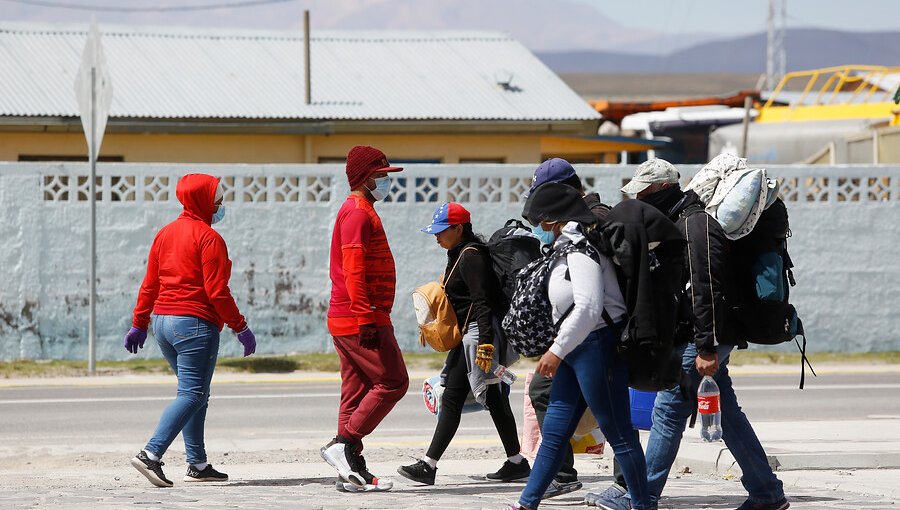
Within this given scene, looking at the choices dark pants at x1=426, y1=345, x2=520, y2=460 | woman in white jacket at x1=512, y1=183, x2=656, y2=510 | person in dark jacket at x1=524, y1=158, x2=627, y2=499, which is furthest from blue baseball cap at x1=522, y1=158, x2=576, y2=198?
dark pants at x1=426, y1=345, x2=520, y2=460

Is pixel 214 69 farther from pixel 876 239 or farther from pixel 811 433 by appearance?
pixel 811 433

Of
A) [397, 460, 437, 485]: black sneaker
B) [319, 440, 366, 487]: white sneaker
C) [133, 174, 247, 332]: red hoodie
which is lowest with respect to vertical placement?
[397, 460, 437, 485]: black sneaker

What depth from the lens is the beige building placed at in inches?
869

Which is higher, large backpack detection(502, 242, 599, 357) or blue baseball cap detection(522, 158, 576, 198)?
blue baseball cap detection(522, 158, 576, 198)

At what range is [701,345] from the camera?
22.5 ft

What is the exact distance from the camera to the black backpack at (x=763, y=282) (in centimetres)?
703

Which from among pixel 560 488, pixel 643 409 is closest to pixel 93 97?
pixel 560 488

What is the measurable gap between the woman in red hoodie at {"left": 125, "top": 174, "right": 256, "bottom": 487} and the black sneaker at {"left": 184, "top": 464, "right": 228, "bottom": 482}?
0.72ft

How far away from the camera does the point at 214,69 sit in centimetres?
2430

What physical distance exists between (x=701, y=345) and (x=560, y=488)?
152cm

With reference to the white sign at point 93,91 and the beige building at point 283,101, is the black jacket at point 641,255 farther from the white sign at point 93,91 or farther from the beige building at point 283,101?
the beige building at point 283,101

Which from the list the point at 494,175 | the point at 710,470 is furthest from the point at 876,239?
the point at 710,470

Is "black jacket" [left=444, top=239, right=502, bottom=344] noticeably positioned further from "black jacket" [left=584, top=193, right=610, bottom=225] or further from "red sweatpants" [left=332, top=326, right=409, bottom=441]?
"black jacket" [left=584, top=193, right=610, bottom=225]

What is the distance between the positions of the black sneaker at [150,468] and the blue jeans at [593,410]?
7.86ft
